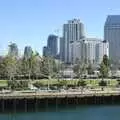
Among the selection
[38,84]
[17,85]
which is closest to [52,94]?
[17,85]

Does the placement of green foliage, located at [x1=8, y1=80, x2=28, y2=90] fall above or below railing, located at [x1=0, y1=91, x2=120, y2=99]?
above

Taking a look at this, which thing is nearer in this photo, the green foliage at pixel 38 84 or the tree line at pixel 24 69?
the green foliage at pixel 38 84

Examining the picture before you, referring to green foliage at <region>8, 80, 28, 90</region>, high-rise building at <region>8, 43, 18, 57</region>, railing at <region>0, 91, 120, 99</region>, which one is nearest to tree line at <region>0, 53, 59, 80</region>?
high-rise building at <region>8, 43, 18, 57</region>

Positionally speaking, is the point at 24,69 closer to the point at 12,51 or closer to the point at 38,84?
the point at 38,84

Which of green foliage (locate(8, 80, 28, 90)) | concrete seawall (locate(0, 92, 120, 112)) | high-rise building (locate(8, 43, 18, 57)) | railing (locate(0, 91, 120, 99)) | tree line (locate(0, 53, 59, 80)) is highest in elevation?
high-rise building (locate(8, 43, 18, 57))

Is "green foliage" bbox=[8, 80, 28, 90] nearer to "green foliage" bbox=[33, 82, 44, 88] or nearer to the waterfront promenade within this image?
"green foliage" bbox=[33, 82, 44, 88]

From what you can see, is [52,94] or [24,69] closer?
[52,94]

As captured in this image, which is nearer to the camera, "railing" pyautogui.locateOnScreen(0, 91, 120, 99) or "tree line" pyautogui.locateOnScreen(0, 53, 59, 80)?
"railing" pyautogui.locateOnScreen(0, 91, 120, 99)

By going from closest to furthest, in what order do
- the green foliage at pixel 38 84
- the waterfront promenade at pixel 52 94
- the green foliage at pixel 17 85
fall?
the waterfront promenade at pixel 52 94
the green foliage at pixel 17 85
the green foliage at pixel 38 84

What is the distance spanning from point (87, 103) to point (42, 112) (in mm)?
13402

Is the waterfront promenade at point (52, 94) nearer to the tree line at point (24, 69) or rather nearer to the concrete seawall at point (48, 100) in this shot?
the concrete seawall at point (48, 100)

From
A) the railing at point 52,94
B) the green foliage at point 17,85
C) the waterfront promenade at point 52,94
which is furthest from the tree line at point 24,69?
the railing at point 52,94

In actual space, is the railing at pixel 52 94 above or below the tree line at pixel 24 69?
below

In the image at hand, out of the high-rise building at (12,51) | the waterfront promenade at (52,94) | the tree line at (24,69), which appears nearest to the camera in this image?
the waterfront promenade at (52,94)
